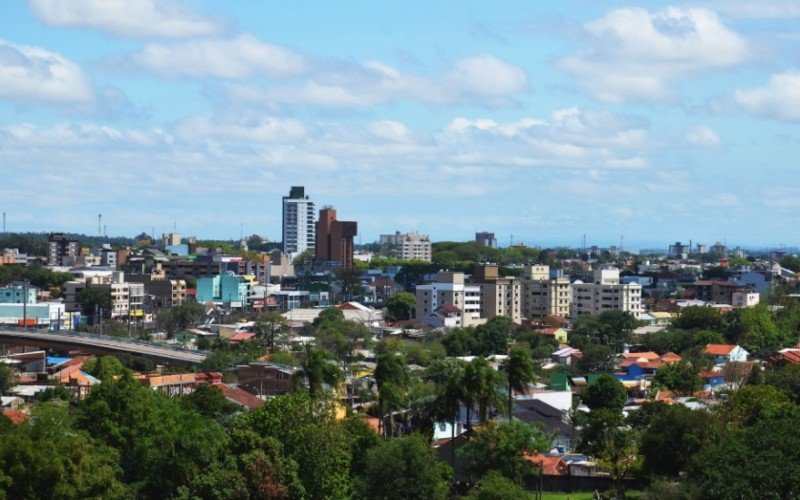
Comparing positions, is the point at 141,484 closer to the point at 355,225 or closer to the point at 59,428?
the point at 59,428

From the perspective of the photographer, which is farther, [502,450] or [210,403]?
[210,403]

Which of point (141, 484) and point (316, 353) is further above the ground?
point (316, 353)

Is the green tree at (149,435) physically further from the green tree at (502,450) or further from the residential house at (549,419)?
the residential house at (549,419)

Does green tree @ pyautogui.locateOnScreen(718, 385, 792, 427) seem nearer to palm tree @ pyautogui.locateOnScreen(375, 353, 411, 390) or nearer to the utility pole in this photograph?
palm tree @ pyautogui.locateOnScreen(375, 353, 411, 390)

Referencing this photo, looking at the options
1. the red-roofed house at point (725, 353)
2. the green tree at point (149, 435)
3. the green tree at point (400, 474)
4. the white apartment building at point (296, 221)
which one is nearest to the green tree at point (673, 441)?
the green tree at point (400, 474)

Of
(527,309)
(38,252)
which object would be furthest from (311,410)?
(38,252)

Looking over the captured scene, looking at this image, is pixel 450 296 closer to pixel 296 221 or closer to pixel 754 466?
pixel 754 466

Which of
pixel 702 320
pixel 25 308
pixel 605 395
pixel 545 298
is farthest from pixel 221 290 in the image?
pixel 605 395
